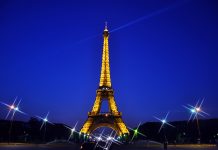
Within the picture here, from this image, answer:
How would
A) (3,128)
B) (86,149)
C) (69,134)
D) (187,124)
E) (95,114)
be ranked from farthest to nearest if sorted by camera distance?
(69,134) → (187,124) → (95,114) → (3,128) → (86,149)

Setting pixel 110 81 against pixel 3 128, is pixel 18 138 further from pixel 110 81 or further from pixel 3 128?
pixel 110 81

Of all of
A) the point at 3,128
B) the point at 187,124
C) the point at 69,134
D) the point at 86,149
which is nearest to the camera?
the point at 86,149

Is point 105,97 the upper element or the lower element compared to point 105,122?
upper

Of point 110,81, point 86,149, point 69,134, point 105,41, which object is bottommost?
point 86,149

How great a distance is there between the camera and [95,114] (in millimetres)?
79062

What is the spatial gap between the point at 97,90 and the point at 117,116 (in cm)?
732

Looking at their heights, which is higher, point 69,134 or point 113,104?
point 113,104

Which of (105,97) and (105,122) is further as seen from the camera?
(105,122)

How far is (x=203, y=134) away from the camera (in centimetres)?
8012

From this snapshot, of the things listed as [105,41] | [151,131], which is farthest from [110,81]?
[151,131]

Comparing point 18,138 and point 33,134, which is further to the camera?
point 33,134

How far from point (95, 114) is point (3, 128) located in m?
19.8

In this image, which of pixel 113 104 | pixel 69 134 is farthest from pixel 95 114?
pixel 69 134

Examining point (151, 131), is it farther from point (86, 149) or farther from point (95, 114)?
point (86, 149)
